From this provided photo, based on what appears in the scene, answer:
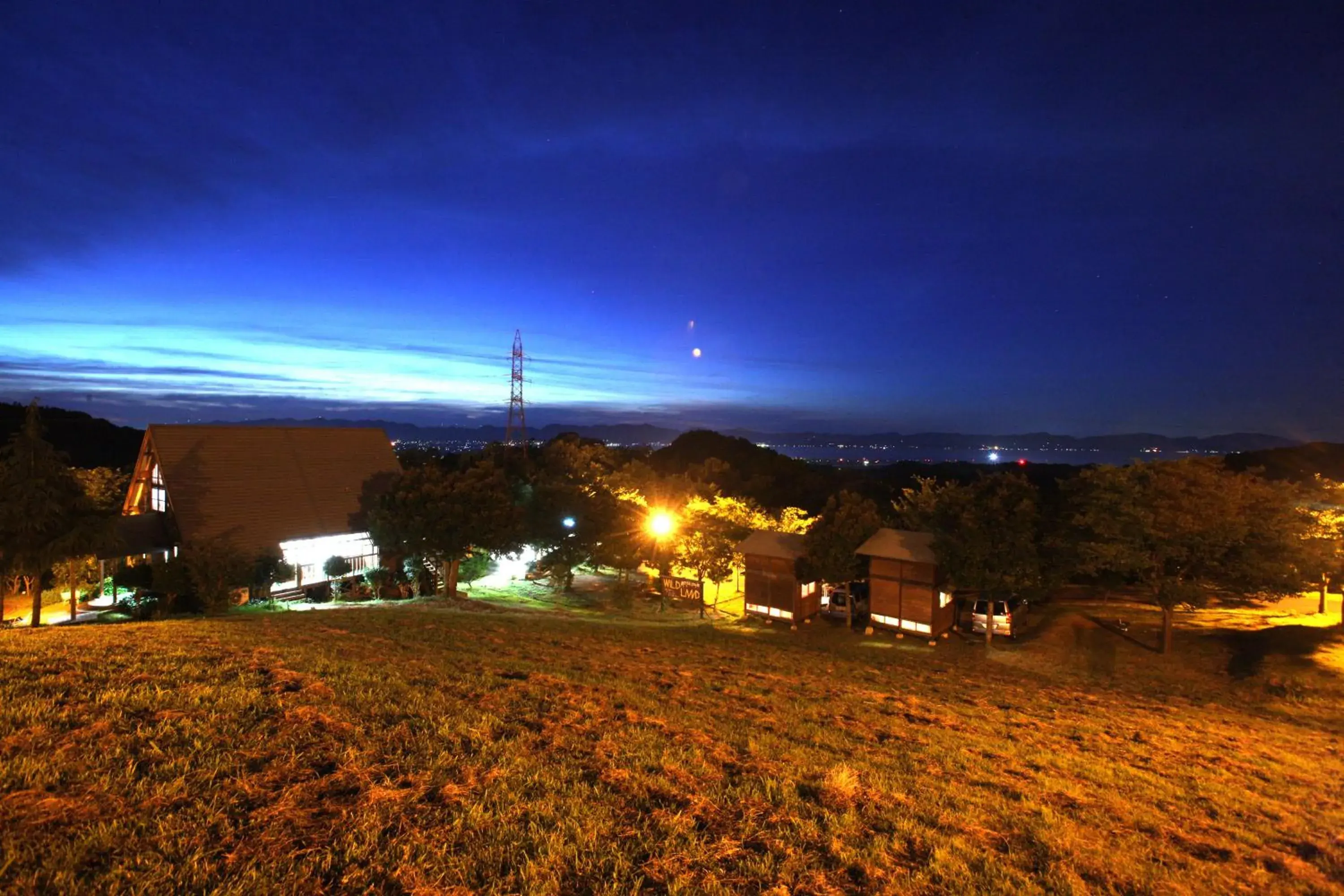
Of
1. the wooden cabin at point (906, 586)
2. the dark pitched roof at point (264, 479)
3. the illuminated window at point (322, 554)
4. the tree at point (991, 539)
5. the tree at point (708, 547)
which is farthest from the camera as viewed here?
the tree at point (708, 547)

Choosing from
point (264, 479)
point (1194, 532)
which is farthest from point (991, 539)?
point (264, 479)

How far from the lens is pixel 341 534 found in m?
26.0

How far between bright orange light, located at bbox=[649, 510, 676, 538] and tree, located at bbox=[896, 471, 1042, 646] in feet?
37.2

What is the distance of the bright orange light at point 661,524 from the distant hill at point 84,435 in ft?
187

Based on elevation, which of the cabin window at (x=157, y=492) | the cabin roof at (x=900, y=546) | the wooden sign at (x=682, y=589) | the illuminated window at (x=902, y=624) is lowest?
the wooden sign at (x=682, y=589)

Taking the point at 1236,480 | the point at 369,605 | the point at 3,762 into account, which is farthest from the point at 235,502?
the point at 1236,480

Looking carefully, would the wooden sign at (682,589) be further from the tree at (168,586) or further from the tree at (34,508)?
the tree at (34,508)

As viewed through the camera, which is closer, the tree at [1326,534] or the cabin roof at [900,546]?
the tree at [1326,534]

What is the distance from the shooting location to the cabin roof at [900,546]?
867 inches

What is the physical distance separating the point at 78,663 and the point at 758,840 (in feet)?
32.7

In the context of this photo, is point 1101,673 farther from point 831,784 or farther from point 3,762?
point 3,762

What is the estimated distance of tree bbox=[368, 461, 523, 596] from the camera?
22672 mm

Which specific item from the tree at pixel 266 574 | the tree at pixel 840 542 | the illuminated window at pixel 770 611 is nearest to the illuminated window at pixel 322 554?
the tree at pixel 266 574

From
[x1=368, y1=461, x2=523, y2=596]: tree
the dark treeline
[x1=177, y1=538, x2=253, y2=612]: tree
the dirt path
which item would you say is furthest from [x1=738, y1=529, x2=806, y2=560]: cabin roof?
the dirt path
